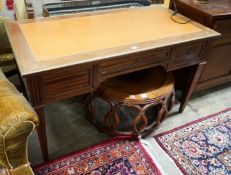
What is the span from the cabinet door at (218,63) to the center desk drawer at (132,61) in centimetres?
61

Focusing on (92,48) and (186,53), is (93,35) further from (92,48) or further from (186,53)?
(186,53)

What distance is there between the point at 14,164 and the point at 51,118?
828mm

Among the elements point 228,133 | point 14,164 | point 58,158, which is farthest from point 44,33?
point 228,133

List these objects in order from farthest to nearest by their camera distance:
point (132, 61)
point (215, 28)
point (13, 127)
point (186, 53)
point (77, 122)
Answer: point (77, 122)
point (215, 28)
point (186, 53)
point (132, 61)
point (13, 127)

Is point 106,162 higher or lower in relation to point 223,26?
lower

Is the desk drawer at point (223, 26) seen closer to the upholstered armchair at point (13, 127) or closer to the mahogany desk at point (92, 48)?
the mahogany desk at point (92, 48)

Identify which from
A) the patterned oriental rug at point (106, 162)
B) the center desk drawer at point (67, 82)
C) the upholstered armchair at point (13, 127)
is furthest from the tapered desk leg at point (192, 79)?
the upholstered armchair at point (13, 127)

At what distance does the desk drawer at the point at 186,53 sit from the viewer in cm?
133

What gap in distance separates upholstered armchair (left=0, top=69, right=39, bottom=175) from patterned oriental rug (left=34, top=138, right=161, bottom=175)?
0.46 m

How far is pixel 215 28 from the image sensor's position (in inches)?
59.8

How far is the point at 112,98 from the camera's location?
133 cm

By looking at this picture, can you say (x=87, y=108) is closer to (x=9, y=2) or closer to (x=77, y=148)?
(x=77, y=148)

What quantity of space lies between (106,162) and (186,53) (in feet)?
2.75

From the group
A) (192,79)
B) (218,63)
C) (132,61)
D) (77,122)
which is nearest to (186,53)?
(192,79)
